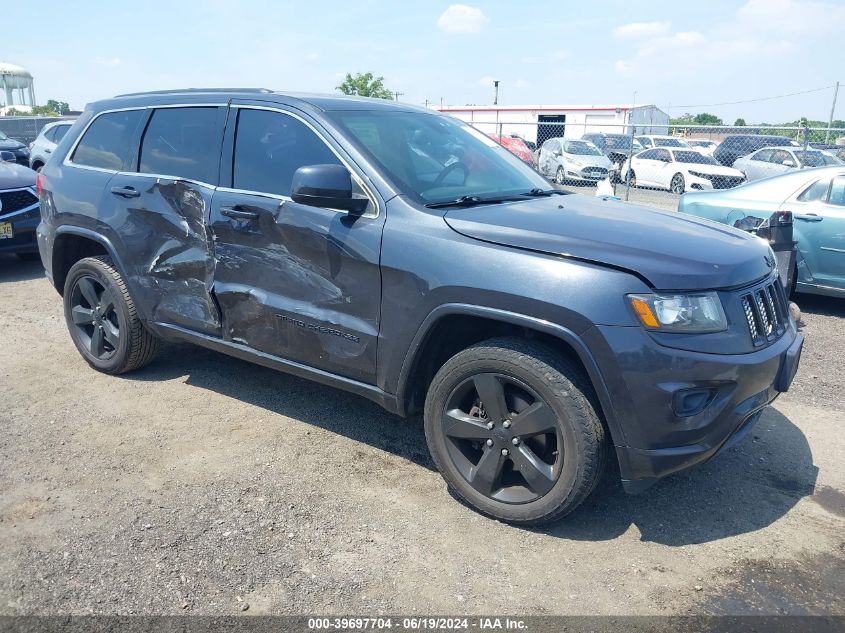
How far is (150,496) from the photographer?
3.47m

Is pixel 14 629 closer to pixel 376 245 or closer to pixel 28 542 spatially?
pixel 28 542

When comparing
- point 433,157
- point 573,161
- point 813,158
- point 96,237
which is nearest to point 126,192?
point 96,237

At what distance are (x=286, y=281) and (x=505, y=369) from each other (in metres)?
1.33

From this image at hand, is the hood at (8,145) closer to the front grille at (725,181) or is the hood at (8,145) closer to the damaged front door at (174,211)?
the damaged front door at (174,211)

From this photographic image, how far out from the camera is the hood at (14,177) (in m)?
8.05

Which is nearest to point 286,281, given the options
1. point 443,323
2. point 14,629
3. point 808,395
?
point 443,323

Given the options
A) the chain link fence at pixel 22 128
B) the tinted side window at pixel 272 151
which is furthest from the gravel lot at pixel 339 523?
the chain link fence at pixel 22 128

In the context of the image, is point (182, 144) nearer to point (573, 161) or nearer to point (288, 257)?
point (288, 257)

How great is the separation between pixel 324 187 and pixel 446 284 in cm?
75

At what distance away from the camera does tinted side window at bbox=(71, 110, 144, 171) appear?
15.2 feet

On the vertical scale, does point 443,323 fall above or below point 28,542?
above

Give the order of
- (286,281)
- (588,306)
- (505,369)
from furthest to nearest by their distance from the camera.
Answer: (286,281) → (505,369) → (588,306)

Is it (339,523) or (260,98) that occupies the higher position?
(260,98)

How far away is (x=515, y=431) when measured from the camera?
10.2 ft
